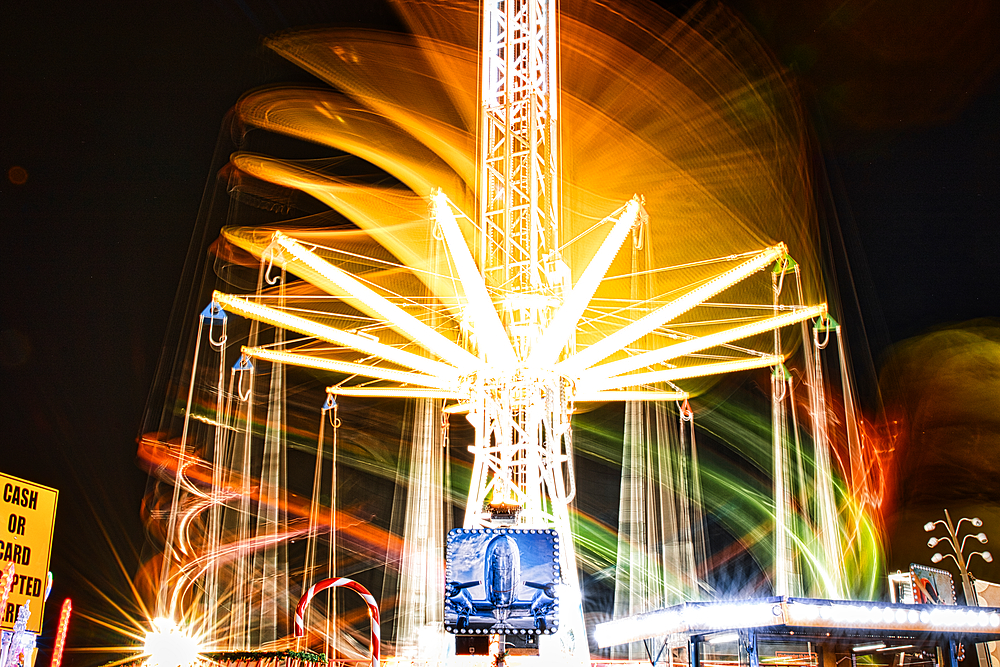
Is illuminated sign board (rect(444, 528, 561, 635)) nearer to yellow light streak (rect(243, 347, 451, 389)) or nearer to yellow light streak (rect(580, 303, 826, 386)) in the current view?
yellow light streak (rect(580, 303, 826, 386))

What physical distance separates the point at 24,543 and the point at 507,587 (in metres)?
5.78

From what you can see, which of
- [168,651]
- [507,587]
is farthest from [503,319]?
[168,651]

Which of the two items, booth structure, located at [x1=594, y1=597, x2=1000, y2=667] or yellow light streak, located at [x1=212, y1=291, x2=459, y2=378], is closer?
booth structure, located at [x1=594, y1=597, x2=1000, y2=667]

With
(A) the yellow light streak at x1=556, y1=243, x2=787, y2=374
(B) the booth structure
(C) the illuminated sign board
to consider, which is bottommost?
(B) the booth structure

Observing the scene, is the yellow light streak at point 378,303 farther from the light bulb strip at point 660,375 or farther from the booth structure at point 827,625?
the booth structure at point 827,625

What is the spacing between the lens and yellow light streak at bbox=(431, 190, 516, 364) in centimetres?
→ 1820

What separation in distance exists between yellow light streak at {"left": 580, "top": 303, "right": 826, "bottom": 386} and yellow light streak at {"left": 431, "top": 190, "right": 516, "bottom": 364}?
300 centimetres

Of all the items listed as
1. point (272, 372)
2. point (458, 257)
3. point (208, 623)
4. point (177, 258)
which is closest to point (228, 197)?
point (177, 258)

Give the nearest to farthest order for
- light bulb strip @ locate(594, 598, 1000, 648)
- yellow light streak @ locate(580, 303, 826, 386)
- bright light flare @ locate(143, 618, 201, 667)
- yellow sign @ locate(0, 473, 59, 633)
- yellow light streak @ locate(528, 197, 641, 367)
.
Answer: bright light flare @ locate(143, 618, 201, 667) → yellow sign @ locate(0, 473, 59, 633) → light bulb strip @ locate(594, 598, 1000, 648) → yellow light streak @ locate(528, 197, 641, 367) → yellow light streak @ locate(580, 303, 826, 386)

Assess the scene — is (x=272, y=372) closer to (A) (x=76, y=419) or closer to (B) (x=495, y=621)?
(A) (x=76, y=419)

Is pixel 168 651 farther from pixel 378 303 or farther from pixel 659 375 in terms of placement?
pixel 659 375

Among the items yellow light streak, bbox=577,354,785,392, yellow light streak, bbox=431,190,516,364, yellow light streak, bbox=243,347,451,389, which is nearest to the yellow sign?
yellow light streak, bbox=431,190,516,364

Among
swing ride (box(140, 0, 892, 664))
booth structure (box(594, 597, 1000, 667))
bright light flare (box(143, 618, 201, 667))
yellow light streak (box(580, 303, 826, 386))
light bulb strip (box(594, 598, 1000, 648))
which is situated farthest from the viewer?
swing ride (box(140, 0, 892, 664))

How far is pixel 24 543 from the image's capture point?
28.8 feet
